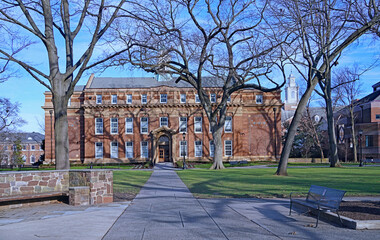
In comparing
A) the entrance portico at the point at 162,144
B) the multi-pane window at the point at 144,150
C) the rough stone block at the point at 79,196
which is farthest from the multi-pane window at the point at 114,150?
the rough stone block at the point at 79,196

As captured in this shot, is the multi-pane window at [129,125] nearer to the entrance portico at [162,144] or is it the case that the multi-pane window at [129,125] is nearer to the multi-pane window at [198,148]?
the entrance portico at [162,144]

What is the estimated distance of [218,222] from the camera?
905 cm

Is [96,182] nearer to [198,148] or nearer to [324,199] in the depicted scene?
[324,199]

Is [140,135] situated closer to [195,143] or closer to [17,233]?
[195,143]

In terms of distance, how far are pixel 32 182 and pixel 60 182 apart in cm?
99

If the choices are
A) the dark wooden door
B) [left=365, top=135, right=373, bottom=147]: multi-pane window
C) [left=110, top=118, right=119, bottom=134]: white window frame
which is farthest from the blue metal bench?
[left=365, top=135, right=373, bottom=147]: multi-pane window

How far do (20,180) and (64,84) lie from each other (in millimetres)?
6965

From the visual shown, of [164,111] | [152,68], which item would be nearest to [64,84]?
[152,68]

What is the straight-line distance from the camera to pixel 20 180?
11.6 metres

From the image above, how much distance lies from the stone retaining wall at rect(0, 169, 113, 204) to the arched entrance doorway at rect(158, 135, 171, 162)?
40681mm

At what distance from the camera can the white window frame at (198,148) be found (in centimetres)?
5319

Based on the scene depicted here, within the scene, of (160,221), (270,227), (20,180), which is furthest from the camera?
(20,180)

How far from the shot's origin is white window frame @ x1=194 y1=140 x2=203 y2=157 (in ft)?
174

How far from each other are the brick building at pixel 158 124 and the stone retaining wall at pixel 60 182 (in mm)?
39663
